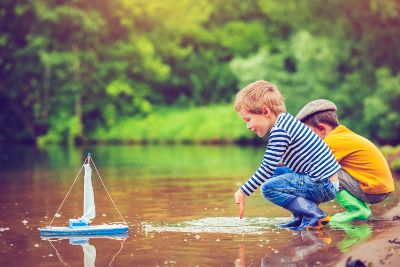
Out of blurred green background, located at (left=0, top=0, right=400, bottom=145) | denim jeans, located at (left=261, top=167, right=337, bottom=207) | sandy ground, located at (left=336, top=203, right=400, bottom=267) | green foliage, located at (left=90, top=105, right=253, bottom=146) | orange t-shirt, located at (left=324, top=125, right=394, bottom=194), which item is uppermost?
blurred green background, located at (left=0, top=0, right=400, bottom=145)

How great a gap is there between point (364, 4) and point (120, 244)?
23848 mm

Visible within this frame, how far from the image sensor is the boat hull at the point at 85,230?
257 inches

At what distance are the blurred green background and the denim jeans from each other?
79.8 ft

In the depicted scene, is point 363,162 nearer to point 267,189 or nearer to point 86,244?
point 267,189

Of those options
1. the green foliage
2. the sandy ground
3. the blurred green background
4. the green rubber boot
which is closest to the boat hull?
the green rubber boot

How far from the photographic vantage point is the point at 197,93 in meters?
41.8

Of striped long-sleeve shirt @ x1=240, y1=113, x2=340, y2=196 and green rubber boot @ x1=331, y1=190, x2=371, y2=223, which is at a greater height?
striped long-sleeve shirt @ x1=240, y1=113, x2=340, y2=196

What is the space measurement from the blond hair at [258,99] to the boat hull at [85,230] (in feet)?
4.56

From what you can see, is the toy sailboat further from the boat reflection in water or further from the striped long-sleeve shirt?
the striped long-sleeve shirt

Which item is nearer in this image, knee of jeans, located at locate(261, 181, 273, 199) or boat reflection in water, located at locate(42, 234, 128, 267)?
boat reflection in water, located at locate(42, 234, 128, 267)

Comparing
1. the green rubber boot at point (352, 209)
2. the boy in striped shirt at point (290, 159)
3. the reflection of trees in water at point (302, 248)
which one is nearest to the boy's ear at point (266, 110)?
the boy in striped shirt at point (290, 159)

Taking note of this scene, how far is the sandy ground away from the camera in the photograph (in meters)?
4.82

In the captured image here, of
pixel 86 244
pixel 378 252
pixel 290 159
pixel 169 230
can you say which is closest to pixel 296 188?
pixel 290 159

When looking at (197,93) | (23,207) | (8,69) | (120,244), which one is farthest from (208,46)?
(120,244)
